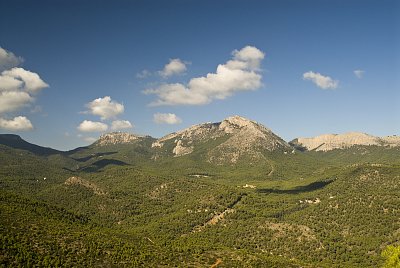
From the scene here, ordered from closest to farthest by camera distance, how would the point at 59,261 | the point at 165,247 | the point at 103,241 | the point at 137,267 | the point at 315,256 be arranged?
1. the point at 59,261
2. the point at 137,267
3. the point at 103,241
4. the point at 165,247
5. the point at 315,256

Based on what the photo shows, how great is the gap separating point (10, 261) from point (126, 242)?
131ft

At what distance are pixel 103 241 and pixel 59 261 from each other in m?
21.3

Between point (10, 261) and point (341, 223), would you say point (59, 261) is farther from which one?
point (341, 223)

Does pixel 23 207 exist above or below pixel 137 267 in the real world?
above

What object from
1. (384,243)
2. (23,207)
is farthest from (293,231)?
(23,207)

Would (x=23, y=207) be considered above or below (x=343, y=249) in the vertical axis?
above

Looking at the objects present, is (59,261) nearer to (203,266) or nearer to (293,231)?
(203,266)

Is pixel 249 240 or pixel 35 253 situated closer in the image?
pixel 35 253

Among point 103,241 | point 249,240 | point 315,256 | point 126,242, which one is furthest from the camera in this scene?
point 249,240

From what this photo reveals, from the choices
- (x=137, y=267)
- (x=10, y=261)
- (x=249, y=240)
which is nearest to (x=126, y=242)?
(x=137, y=267)

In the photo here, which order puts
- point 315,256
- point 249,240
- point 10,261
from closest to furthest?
point 10,261 → point 315,256 → point 249,240

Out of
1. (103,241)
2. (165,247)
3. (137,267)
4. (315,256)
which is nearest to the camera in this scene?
(137,267)

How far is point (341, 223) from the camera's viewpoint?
655ft

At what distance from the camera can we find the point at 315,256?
559ft
